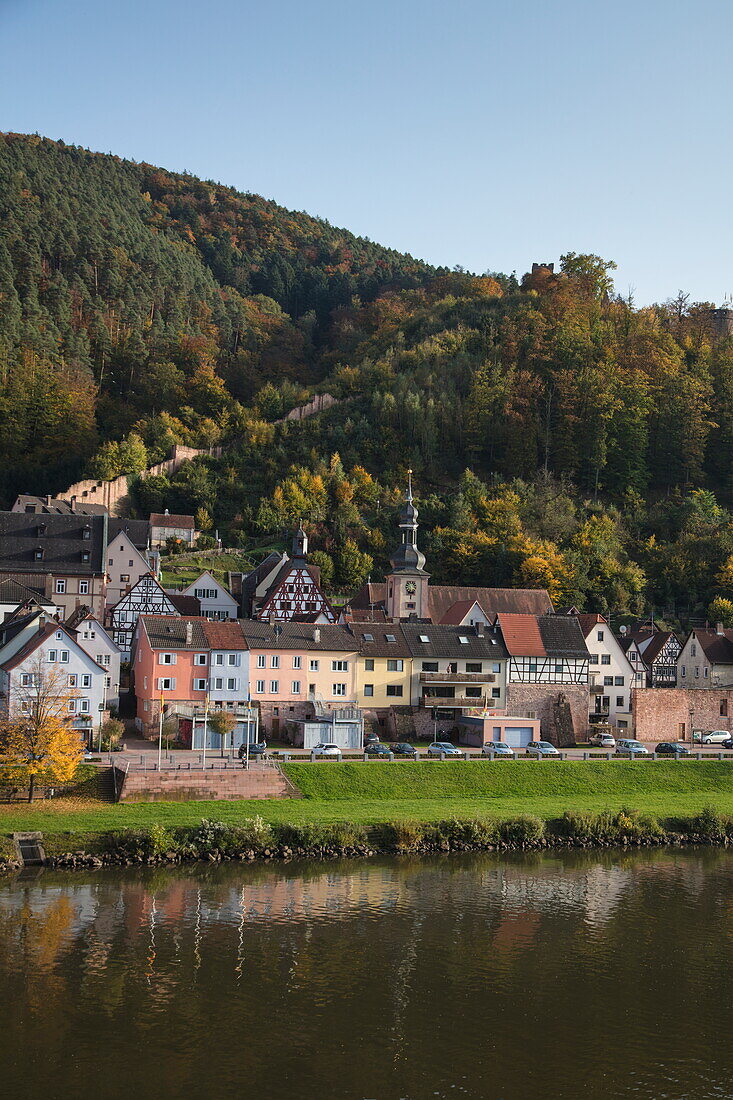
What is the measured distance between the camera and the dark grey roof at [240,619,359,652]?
50.7 m

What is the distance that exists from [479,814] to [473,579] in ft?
131

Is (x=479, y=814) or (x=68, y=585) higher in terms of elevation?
(x=68, y=585)

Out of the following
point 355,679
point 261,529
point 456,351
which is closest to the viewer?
point 355,679

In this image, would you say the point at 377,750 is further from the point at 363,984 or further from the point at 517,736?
the point at 363,984

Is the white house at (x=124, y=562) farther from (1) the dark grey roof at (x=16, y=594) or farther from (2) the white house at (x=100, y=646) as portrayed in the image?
(2) the white house at (x=100, y=646)

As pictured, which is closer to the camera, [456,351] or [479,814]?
[479,814]

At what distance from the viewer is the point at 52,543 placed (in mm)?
63875

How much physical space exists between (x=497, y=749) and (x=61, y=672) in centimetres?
1896

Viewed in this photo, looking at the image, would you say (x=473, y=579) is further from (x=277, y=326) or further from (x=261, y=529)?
(x=277, y=326)

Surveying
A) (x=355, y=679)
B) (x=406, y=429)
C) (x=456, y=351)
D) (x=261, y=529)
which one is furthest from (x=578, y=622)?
(x=456, y=351)

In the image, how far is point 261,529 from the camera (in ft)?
277

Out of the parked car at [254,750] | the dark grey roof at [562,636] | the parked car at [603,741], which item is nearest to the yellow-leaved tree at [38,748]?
the parked car at [254,750]

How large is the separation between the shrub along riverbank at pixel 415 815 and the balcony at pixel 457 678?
8778 mm

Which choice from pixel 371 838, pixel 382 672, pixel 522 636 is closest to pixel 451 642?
pixel 522 636
